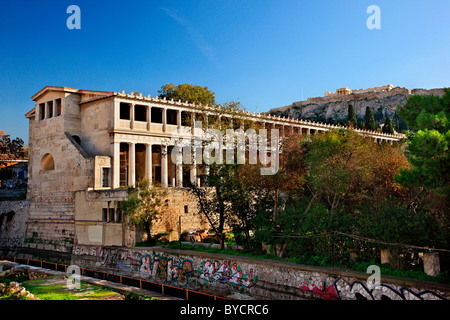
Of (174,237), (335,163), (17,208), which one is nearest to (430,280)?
(335,163)

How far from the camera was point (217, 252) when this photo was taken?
75.0 ft

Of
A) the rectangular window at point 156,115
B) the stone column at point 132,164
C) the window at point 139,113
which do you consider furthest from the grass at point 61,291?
the rectangular window at point 156,115

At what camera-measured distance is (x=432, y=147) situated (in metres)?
13.3

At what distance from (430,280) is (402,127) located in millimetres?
87295

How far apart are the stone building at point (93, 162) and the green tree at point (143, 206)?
920 millimetres

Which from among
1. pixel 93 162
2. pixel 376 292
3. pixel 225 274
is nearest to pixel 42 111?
pixel 93 162

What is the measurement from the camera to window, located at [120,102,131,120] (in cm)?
4083

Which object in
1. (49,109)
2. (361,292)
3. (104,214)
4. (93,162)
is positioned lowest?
(361,292)

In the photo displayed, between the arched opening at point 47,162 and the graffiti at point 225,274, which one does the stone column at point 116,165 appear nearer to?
the arched opening at point 47,162

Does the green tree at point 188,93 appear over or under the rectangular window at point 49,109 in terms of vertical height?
over

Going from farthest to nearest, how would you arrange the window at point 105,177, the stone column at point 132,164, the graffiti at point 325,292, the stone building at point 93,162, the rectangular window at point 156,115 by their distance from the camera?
the rectangular window at point 156,115 < the stone column at point 132,164 < the window at point 105,177 < the stone building at point 93,162 < the graffiti at point 325,292

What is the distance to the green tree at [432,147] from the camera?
13188 mm

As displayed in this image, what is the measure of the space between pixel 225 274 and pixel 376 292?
27.5ft

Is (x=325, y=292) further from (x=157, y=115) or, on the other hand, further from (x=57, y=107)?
(x=57, y=107)
